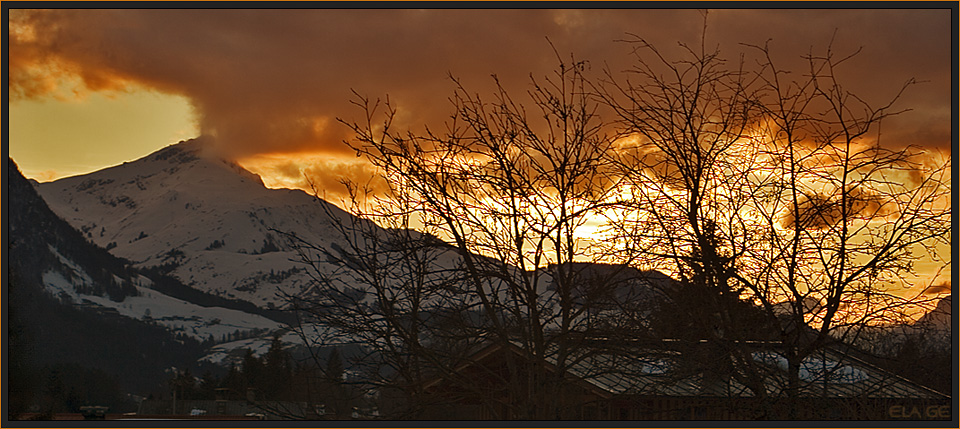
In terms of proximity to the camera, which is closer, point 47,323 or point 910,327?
point 910,327

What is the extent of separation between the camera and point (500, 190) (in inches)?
233

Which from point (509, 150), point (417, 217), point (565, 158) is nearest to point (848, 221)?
point (565, 158)

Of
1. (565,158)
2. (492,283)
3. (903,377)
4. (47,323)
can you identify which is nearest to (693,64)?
(565,158)

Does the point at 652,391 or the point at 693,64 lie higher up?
the point at 693,64

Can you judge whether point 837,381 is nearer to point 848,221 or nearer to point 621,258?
point 848,221

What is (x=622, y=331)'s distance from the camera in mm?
5754

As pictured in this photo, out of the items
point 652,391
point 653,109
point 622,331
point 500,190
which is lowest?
point 652,391

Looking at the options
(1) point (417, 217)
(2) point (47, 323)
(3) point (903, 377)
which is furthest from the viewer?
(2) point (47, 323)

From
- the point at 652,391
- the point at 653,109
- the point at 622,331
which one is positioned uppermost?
the point at 653,109

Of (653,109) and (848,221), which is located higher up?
(653,109)

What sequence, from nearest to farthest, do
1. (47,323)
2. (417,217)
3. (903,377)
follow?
(903,377)
(417,217)
(47,323)

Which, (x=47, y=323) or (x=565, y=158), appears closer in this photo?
(x=565, y=158)

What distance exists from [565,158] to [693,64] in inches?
40.4

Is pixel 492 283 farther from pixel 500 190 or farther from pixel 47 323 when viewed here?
pixel 47 323
